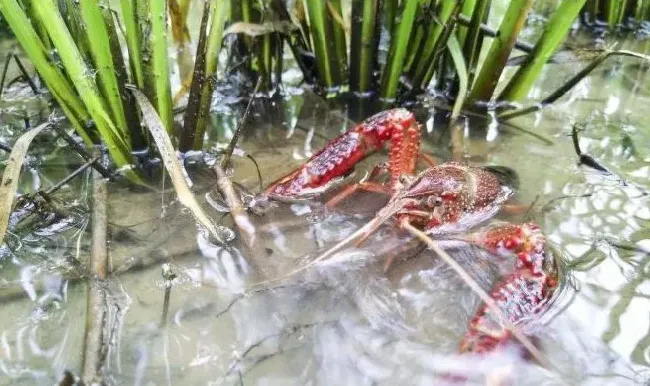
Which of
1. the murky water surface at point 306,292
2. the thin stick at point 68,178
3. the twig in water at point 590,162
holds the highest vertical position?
the thin stick at point 68,178

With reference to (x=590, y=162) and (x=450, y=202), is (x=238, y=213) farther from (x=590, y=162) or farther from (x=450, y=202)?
(x=590, y=162)

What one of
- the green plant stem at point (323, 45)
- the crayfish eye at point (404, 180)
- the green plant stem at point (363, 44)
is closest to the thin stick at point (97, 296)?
the crayfish eye at point (404, 180)

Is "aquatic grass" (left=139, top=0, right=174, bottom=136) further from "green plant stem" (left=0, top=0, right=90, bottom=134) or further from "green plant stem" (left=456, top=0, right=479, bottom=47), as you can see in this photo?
"green plant stem" (left=456, top=0, right=479, bottom=47)

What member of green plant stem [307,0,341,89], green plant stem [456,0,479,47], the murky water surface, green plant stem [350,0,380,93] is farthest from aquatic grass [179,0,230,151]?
green plant stem [456,0,479,47]

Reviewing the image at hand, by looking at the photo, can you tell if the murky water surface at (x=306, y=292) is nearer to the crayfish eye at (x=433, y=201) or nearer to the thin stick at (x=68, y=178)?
the thin stick at (x=68, y=178)

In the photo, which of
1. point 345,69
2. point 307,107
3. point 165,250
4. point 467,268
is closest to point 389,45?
point 345,69

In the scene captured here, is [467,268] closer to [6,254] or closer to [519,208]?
[519,208]

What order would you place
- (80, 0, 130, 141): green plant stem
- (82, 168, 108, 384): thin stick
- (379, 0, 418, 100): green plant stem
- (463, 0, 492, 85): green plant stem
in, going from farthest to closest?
(463, 0, 492, 85): green plant stem → (379, 0, 418, 100): green plant stem → (80, 0, 130, 141): green plant stem → (82, 168, 108, 384): thin stick
